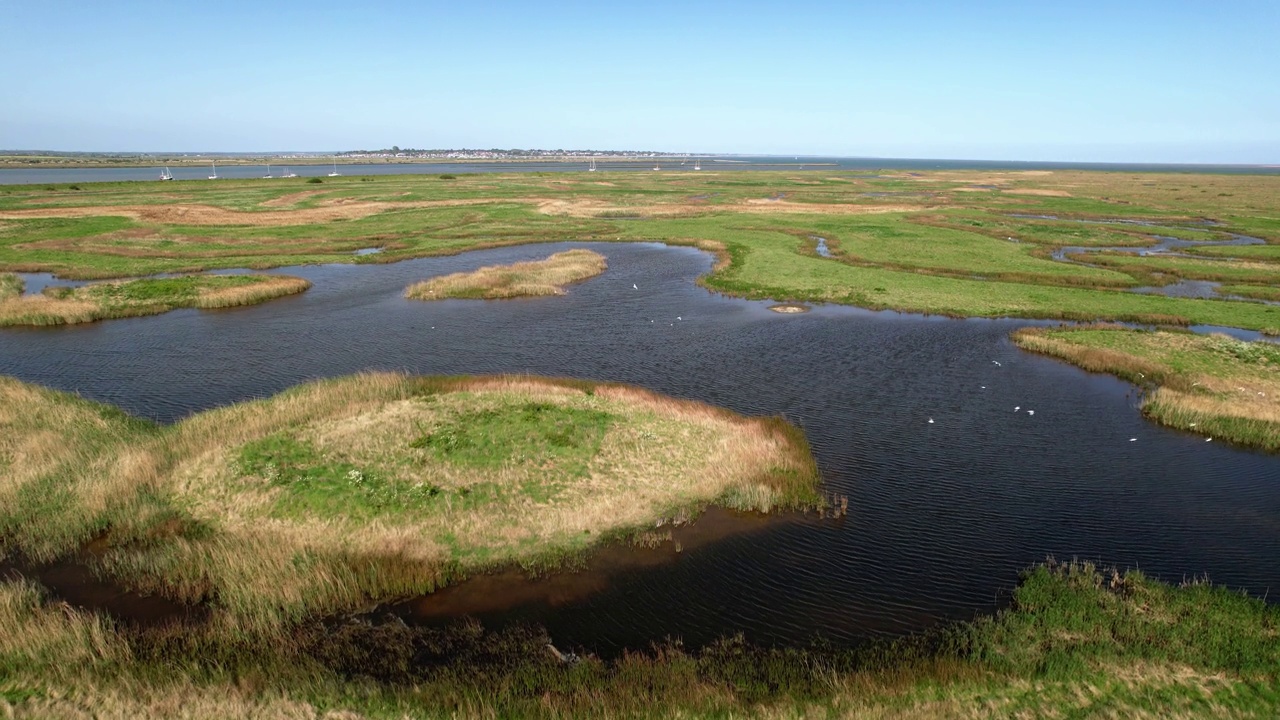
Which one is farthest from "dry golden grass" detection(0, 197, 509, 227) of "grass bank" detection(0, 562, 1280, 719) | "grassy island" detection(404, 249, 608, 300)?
"grass bank" detection(0, 562, 1280, 719)

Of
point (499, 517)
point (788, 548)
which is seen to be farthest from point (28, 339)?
point (788, 548)

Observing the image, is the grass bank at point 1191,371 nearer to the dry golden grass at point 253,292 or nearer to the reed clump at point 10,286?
the dry golden grass at point 253,292

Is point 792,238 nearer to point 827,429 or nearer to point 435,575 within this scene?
point 827,429

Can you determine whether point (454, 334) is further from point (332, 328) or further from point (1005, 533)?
point (1005, 533)

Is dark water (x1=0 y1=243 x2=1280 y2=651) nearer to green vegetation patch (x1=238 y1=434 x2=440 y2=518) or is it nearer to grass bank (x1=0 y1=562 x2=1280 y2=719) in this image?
grass bank (x1=0 y1=562 x2=1280 y2=719)

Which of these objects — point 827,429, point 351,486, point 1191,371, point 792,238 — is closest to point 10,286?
point 351,486

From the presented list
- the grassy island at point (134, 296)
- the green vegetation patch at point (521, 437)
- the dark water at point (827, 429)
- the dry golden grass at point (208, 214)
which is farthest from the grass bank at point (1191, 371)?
the dry golden grass at point (208, 214)
